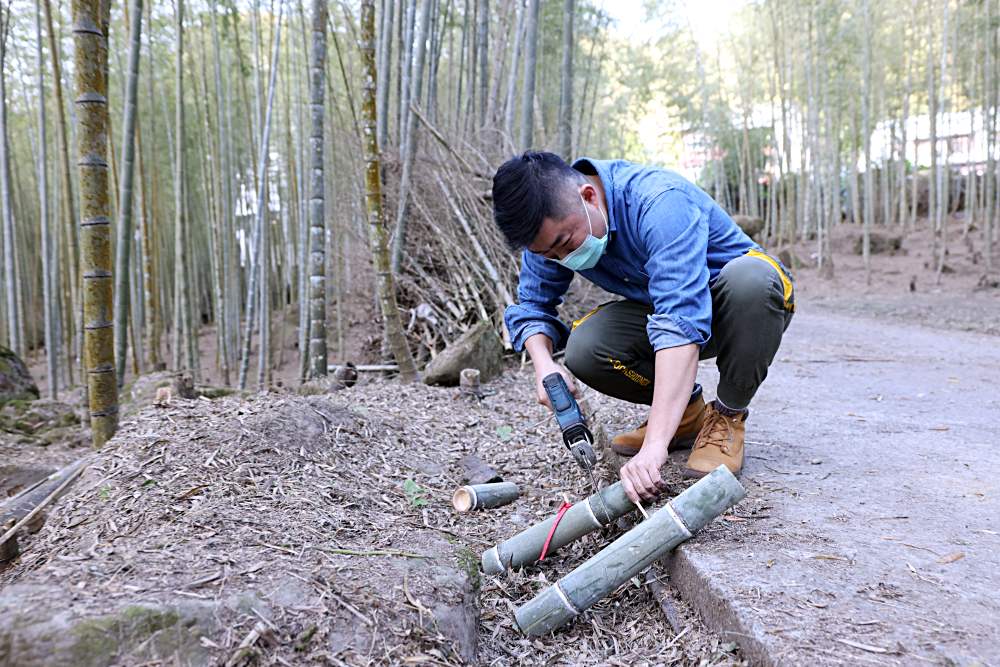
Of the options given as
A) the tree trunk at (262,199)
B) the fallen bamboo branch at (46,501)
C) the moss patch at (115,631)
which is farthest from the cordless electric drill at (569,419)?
the tree trunk at (262,199)

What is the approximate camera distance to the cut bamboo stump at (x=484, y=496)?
2090 millimetres

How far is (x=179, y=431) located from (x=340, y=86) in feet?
21.8

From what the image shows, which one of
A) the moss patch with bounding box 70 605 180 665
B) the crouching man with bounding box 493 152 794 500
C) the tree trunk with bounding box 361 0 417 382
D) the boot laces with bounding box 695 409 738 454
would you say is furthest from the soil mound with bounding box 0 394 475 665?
the tree trunk with bounding box 361 0 417 382

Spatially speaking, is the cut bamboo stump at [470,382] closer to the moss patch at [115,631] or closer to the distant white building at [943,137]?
the moss patch at [115,631]

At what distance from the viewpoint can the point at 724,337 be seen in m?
1.89

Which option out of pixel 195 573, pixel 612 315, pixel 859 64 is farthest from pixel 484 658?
pixel 859 64

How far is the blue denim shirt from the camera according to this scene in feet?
5.24

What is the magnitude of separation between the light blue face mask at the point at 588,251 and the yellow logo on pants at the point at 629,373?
0.36 m

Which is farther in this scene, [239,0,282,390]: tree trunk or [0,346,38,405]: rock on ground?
[239,0,282,390]: tree trunk

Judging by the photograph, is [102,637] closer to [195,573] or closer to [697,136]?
[195,573]

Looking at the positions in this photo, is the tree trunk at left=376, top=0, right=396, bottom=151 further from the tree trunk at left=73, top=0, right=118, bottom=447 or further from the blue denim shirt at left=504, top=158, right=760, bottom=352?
the blue denim shirt at left=504, top=158, right=760, bottom=352

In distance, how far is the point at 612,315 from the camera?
2.11 meters

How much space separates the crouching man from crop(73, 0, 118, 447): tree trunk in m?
1.51

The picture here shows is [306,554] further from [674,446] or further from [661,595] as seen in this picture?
[674,446]
